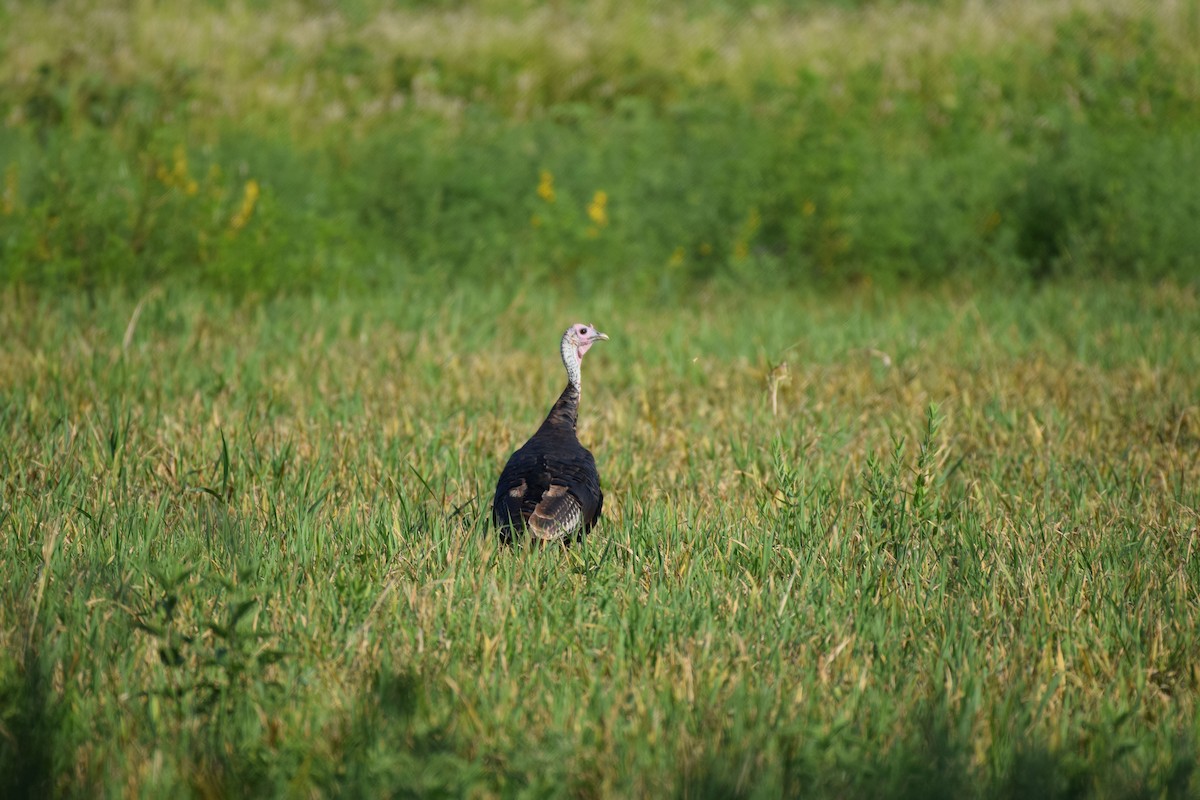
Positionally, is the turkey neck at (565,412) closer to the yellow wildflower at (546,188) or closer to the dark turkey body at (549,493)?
the dark turkey body at (549,493)

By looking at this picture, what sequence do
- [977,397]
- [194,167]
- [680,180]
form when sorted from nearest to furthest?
[977,397] < [194,167] < [680,180]

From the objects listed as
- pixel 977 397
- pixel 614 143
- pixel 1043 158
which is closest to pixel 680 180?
pixel 614 143

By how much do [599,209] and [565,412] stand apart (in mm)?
6442

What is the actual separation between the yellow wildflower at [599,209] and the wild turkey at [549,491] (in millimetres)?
6497

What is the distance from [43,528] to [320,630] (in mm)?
1379

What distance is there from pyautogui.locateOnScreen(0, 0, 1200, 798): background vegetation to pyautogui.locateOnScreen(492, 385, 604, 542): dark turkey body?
118mm

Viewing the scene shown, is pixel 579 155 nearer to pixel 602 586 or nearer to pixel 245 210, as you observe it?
pixel 245 210

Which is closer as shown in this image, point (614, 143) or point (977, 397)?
point (977, 397)

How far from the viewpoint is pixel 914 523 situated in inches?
184

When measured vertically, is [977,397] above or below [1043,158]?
below

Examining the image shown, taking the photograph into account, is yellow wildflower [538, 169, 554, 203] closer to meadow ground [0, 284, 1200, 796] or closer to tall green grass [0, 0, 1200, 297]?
tall green grass [0, 0, 1200, 297]

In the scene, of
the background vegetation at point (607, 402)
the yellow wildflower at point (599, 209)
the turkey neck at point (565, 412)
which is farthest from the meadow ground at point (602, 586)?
the yellow wildflower at point (599, 209)

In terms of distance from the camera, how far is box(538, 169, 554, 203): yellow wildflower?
1128 centimetres

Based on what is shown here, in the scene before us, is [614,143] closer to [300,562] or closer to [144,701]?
[300,562]
